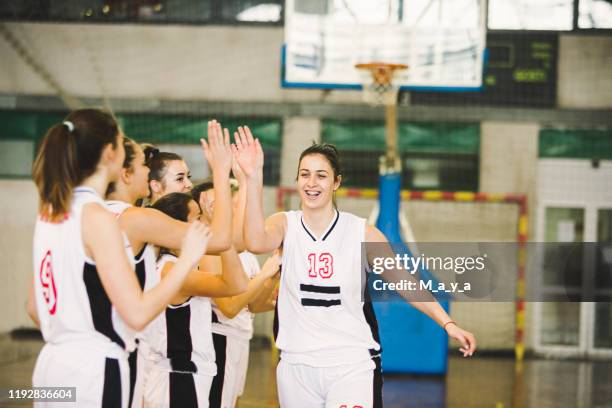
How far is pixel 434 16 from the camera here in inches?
343

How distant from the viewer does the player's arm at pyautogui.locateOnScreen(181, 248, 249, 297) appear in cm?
337

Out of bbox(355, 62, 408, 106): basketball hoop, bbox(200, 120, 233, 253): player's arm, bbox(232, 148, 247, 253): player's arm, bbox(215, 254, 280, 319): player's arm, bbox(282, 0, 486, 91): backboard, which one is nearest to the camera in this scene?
bbox(200, 120, 233, 253): player's arm

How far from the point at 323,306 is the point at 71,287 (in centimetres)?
124

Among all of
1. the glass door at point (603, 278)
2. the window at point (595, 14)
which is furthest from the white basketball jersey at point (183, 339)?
the window at point (595, 14)

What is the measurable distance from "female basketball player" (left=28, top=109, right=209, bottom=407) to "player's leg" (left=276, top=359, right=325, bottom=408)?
989 mm

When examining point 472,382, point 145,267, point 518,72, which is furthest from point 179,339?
point 518,72

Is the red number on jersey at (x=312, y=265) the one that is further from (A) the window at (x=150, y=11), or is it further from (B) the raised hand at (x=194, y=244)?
(A) the window at (x=150, y=11)

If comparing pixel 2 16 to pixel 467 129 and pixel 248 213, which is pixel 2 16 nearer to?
pixel 467 129

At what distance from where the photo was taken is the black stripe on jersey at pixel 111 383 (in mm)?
2643

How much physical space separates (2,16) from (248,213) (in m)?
9.09

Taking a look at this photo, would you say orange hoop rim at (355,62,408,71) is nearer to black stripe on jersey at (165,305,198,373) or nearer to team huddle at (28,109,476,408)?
team huddle at (28,109,476,408)

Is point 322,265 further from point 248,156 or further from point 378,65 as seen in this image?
point 378,65

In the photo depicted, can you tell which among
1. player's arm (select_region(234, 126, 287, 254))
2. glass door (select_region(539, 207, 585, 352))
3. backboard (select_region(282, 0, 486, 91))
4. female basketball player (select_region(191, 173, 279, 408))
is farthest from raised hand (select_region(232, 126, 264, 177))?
glass door (select_region(539, 207, 585, 352))

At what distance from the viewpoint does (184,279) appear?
2.65 meters
